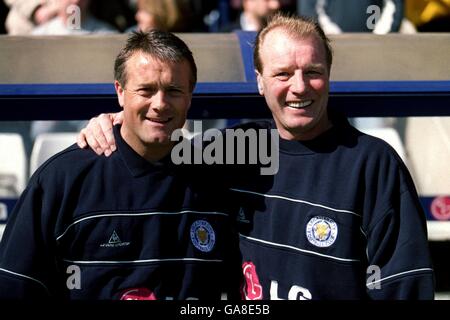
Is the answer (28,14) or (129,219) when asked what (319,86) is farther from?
(28,14)

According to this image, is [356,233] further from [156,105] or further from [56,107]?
[56,107]

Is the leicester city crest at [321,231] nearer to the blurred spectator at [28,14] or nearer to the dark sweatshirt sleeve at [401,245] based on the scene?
the dark sweatshirt sleeve at [401,245]

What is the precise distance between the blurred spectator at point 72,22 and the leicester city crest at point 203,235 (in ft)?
9.04

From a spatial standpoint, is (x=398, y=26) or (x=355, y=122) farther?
(x=398, y=26)

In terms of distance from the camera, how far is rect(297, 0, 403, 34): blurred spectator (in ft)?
17.1

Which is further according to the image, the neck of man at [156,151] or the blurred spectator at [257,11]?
the blurred spectator at [257,11]

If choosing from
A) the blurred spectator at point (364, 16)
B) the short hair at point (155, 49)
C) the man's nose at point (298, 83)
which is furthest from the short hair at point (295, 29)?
the blurred spectator at point (364, 16)

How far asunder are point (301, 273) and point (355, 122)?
44.6 inches

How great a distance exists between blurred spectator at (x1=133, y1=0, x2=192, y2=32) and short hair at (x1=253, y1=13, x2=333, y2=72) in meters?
2.57

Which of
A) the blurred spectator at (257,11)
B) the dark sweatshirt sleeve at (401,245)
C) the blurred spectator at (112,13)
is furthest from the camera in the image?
the blurred spectator at (112,13)

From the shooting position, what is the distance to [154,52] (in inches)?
113

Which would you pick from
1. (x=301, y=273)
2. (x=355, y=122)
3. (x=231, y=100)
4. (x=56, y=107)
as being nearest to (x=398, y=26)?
(x=355, y=122)

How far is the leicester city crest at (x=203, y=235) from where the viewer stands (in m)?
2.90

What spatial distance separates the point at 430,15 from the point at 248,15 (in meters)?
1.08
